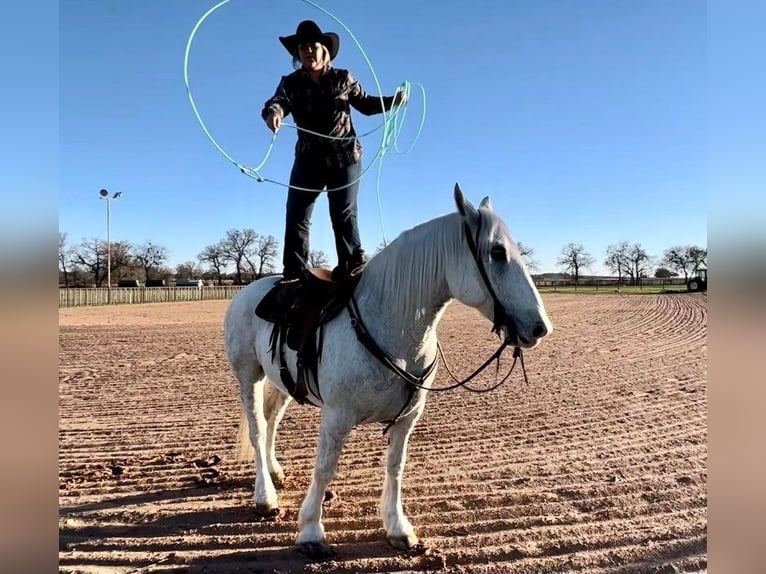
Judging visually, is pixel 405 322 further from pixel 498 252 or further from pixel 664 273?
pixel 664 273

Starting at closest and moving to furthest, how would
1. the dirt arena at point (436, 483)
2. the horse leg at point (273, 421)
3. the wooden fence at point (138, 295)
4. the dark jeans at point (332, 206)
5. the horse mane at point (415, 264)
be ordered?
the horse mane at point (415, 264) < the dirt arena at point (436, 483) < the dark jeans at point (332, 206) < the horse leg at point (273, 421) < the wooden fence at point (138, 295)

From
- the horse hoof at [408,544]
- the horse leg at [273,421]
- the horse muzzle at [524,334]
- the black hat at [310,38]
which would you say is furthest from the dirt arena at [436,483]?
the black hat at [310,38]

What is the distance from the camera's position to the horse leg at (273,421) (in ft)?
13.1

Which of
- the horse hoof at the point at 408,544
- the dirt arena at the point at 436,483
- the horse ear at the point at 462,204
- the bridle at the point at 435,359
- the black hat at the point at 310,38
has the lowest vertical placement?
the dirt arena at the point at 436,483

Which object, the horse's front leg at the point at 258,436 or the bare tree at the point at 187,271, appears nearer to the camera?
the horse's front leg at the point at 258,436

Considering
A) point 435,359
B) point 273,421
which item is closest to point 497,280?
point 435,359

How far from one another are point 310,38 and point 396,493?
9.98 ft

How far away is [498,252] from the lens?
2.21 metres

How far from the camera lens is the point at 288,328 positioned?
9.93ft

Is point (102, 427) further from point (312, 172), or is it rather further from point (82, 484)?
point (312, 172)

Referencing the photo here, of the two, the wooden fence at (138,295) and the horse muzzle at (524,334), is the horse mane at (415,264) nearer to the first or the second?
the horse muzzle at (524,334)

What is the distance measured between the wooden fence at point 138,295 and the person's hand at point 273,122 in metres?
33.7
